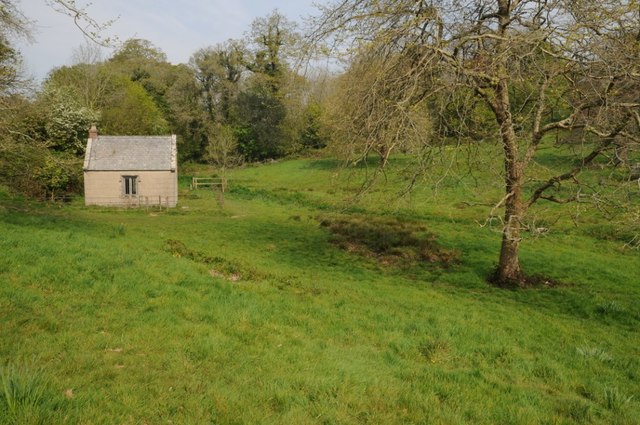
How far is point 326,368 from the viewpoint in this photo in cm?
682

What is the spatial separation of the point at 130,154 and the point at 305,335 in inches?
1256

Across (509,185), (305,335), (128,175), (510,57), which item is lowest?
(305,335)

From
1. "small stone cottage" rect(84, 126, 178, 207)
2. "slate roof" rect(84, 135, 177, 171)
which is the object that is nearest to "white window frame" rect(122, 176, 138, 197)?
"small stone cottage" rect(84, 126, 178, 207)

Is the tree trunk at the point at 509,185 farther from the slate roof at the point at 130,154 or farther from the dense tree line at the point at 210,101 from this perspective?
the dense tree line at the point at 210,101

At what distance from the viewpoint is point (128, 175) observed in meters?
34.6

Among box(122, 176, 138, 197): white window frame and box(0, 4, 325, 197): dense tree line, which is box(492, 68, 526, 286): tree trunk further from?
box(0, 4, 325, 197): dense tree line

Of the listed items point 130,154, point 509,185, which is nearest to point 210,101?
point 130,154

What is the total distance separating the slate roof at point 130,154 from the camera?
114 ft

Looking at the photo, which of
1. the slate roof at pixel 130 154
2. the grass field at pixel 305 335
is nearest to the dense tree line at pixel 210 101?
the slate roof at pixel 130 154

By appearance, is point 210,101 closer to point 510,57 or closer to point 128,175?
point 128,175

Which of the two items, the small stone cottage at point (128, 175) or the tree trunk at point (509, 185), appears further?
the small stone cottage at point (128, 175)

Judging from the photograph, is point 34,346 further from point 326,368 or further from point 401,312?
point 401,312

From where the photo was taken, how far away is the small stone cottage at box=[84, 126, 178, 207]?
112ft

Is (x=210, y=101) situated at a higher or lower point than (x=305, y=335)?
higher
